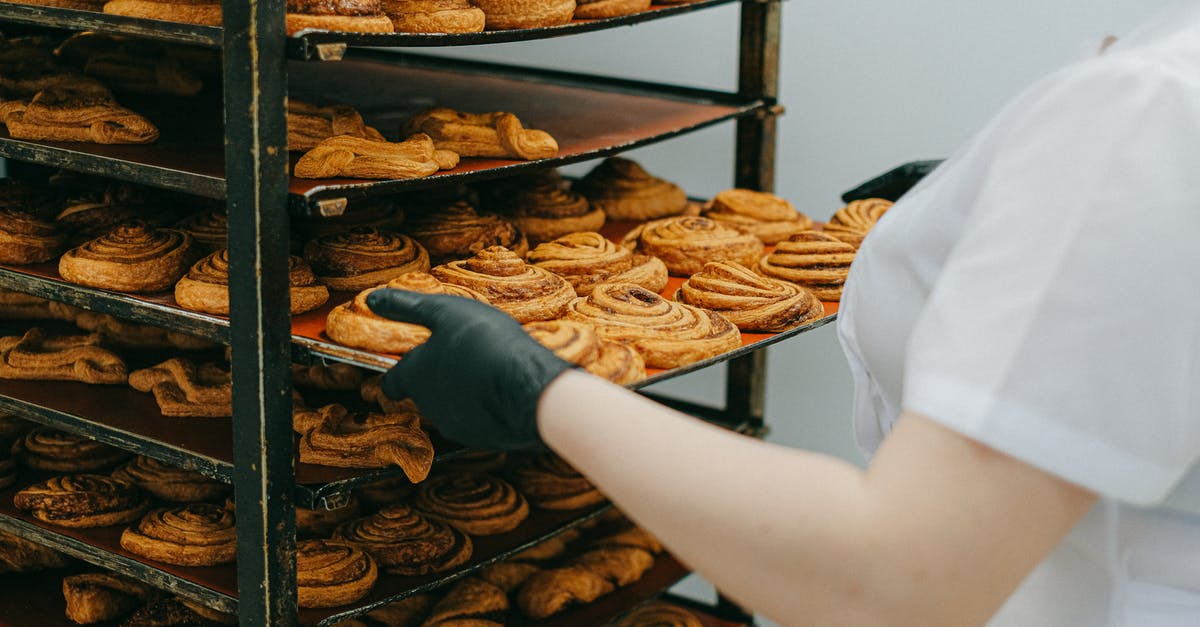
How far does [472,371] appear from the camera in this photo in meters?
1.56

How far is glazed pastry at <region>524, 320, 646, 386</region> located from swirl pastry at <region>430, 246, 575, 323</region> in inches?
6.7

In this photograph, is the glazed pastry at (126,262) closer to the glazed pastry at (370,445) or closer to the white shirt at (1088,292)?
the glazed pastry at (370,445)

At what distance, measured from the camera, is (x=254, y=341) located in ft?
6.17

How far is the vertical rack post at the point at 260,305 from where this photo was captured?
68.9 inches

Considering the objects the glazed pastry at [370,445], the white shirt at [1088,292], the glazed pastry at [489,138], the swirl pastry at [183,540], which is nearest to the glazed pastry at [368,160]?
the glazed pastry at [489,138]

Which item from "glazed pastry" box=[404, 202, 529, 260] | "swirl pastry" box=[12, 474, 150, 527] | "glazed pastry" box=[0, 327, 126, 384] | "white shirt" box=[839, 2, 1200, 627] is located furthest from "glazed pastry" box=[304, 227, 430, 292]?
"white shirt" box=[839, 2, 1200, 627]

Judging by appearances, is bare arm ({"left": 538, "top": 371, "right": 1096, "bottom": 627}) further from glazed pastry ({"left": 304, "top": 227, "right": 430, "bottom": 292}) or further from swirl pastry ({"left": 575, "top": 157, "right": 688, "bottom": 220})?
swirl pastry ({"left": 575, "top": 157, "right": 688, "bottom": 220})

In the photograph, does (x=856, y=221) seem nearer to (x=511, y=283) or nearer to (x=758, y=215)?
(x=758, y=215)

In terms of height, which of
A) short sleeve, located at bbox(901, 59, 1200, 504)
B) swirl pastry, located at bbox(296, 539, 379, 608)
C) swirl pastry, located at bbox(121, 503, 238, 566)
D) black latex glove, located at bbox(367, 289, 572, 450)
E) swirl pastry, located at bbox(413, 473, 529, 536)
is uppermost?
short sleeve, located at bbox(901, 59, 1200, 504)

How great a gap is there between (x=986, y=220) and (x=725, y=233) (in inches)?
59.8

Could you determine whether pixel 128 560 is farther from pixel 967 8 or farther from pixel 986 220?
pixel 967 8

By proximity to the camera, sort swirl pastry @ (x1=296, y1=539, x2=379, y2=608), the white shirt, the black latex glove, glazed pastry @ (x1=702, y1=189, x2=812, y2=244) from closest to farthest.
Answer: the white shirt, the black latex glove, swirl pastry @ (x1=296, y1=539, x2=379, y2=608), glazed pastry @ (x1=702, y1=189, x2=812, y2=244)

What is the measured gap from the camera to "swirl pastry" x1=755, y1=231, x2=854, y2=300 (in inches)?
97.4

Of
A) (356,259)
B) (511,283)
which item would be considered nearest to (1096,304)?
(511,283)
